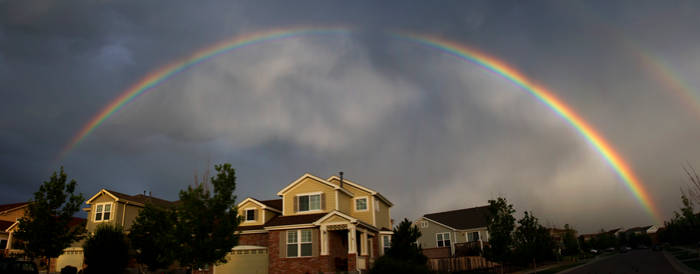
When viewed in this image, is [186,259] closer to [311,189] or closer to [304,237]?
[304,237]

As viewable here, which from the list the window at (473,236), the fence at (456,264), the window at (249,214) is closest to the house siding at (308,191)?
the window at (249,214)

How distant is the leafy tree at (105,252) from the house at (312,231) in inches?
258

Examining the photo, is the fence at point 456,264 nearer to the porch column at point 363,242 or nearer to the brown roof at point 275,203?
the porch column at point 363,242

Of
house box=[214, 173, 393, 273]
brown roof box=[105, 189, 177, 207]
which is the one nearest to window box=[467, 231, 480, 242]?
house box=[214, 173, 393, 273]

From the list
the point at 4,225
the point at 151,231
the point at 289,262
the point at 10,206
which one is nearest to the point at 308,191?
the point at 289,262

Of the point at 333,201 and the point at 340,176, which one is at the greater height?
the point at 340,176

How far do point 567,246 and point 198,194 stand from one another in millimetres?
75321

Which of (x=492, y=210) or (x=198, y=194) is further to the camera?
(x=492, y=210)

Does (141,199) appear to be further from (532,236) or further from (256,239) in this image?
(532,236)

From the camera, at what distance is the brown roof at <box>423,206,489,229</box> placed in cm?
5084

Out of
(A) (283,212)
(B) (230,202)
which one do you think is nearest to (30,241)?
(B) (230,202)

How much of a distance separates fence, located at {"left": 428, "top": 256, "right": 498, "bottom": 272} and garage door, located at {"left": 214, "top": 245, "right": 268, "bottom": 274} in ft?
40.7

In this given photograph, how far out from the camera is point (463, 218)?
53.5 m

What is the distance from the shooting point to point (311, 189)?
32.3 metres
